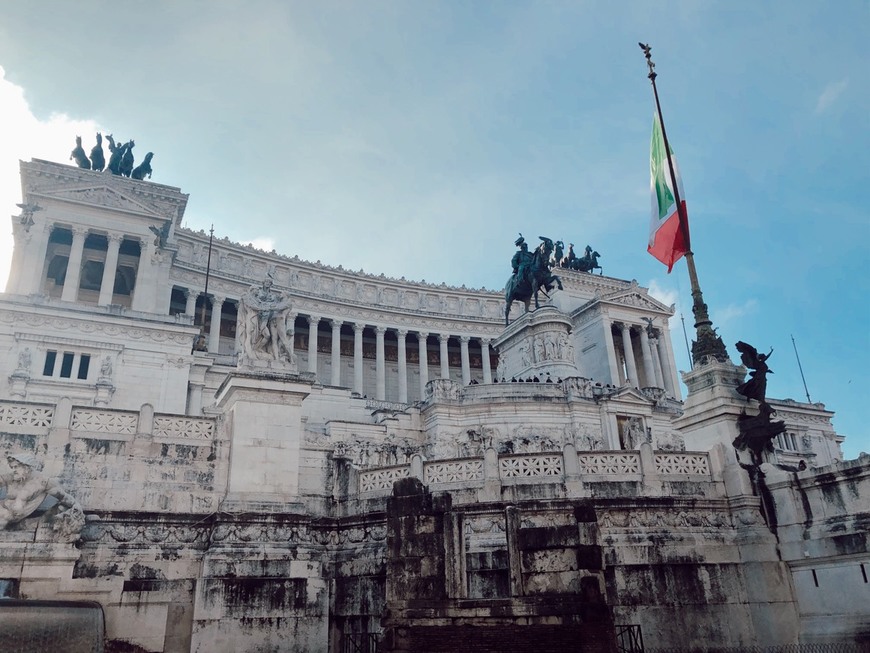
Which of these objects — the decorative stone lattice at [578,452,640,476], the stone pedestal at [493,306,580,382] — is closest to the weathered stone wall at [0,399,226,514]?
the decorative stone lattice at [578,452,640,476]

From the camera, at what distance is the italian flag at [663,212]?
22984mm

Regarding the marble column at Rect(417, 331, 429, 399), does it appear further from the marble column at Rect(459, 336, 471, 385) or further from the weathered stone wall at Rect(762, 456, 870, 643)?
the weathered stone wall at Rect(762, 456, 870, 643)

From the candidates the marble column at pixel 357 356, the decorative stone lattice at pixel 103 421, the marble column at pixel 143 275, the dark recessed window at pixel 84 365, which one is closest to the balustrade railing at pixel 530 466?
the decorative stone lattice at pixel 103 421

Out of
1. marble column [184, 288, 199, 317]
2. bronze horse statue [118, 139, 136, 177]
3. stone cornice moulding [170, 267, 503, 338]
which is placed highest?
bronze horse statue [118, 139, 136, 177]

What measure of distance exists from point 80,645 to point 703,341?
17591 mm

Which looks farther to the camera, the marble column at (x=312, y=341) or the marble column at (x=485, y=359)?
the marble column at (x=485, y=359)

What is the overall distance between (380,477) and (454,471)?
2.00 m

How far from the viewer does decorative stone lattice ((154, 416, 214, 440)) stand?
17.0 meters

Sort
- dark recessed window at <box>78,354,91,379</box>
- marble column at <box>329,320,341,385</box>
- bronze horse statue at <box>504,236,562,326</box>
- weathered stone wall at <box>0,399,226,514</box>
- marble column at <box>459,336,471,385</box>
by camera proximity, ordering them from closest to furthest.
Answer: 1. weathered stone wall at <box>0,399,226,514</box>
2. dark recessed window at <box>78,354,91,379</box>
3. bronze horse statue at <box>504,236,562,326</box>
4. marble column at <box>329,320,341,385</box>
5. marble column at <box>459,336,471,385</box>

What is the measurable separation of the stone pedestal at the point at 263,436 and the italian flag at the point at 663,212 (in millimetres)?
13081

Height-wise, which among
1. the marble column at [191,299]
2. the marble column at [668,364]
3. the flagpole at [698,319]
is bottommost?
the flagpole at [698,319]

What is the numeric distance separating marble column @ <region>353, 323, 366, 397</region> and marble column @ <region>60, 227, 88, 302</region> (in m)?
27.1

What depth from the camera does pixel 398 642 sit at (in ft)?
37.8

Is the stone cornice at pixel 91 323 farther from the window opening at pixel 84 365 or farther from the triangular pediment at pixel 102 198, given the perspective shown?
the triangular pediment at pixel 102 198
